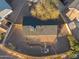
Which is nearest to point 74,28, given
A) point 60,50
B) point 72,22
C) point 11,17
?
point 72,22

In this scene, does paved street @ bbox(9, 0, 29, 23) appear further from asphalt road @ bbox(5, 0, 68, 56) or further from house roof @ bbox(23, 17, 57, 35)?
house roof @ bbox(23, 17, 57, 35)

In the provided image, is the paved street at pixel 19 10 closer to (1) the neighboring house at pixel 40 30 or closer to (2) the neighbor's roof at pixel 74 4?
(1) the neighboring house at pixel 40 30

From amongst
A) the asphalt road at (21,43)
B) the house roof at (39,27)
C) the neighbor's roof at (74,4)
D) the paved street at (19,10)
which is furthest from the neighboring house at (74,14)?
the paved street at (19,10)

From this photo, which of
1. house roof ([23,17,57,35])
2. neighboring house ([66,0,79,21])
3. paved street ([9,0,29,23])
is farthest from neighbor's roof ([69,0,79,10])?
paved street ([9,0,29,23])

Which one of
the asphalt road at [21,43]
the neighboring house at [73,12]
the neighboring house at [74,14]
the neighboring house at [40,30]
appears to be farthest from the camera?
the neighboring house at [73,12]

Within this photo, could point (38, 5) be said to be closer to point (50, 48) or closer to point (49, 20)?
point (49, 20)

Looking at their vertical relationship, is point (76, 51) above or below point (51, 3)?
below

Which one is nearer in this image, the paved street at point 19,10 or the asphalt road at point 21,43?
the asphalt road at point 21,43

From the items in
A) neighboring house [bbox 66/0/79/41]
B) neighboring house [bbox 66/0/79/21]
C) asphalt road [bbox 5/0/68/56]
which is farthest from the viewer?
neighboring house [bbox 66/0/79/21]
